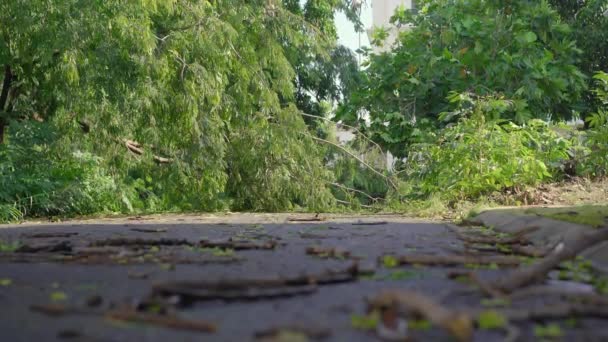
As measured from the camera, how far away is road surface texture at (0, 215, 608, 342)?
196 cm

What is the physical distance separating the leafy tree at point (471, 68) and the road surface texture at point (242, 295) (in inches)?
361

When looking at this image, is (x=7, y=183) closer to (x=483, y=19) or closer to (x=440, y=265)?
(x=440, y=265)

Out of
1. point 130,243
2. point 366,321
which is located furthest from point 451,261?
point 130,243

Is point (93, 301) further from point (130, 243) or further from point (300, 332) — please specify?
point (130, 243)

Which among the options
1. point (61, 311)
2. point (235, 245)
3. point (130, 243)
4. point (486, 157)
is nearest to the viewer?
point (61, 311)

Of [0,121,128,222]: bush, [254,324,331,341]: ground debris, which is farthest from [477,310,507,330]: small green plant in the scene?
[0,121,128,222]: bush

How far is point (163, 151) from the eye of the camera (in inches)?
464

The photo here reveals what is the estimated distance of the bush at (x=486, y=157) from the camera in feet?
29.4

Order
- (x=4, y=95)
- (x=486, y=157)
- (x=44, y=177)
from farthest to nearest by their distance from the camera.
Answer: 1. (x=4, y=95)
2. (x=44, y=177)
3. (x=486, y=157)

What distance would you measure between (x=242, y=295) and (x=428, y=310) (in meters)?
0.75

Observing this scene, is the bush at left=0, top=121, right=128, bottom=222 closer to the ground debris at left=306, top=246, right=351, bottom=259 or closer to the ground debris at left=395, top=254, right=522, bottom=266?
the ground debris at left=306, top=246, right=351, bottom=259

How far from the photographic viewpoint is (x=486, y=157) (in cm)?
916

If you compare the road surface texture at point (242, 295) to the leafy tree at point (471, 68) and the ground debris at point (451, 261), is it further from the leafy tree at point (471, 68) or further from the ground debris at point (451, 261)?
the leafy tree at point (471, 68)

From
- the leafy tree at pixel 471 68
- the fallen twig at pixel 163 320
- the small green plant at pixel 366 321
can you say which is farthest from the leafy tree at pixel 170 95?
the small green plant at pixel 366 321
